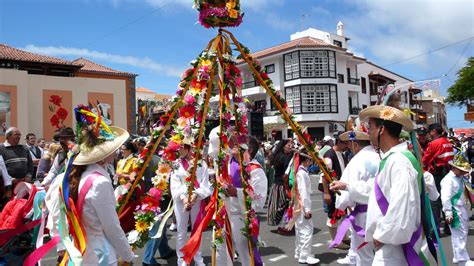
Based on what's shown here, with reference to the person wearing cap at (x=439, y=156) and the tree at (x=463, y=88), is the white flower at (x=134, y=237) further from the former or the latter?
the tree at (x=463, y=88)

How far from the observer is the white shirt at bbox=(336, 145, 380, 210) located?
13.8 feet

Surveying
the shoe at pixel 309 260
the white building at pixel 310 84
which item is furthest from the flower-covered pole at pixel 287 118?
the white building at pixel 310 84

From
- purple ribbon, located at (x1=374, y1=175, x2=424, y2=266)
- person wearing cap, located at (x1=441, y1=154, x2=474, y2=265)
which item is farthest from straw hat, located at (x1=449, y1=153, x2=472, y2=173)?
purple ribbon, located at (x1=374, y1=175, x2=424, y2=266)

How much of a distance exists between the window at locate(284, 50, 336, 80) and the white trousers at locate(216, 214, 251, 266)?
34.8 metres

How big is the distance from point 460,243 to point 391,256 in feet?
11.8

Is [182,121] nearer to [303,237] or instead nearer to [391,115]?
[391,115]

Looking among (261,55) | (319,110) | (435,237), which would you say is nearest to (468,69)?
(319,110)

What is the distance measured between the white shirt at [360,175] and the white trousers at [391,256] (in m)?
1.18

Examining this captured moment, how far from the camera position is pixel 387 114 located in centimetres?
320

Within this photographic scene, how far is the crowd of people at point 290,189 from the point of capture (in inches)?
119

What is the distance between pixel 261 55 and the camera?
41406 millimetres

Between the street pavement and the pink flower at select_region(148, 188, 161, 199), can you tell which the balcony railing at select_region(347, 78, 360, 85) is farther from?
the pink flower at select_region(148, 188, 161, 199)

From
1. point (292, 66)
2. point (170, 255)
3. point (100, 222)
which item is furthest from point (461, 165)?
point (292, 66)

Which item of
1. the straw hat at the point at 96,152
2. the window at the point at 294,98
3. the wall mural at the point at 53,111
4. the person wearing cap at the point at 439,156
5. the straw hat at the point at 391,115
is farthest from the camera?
the window at the point at 294,98
